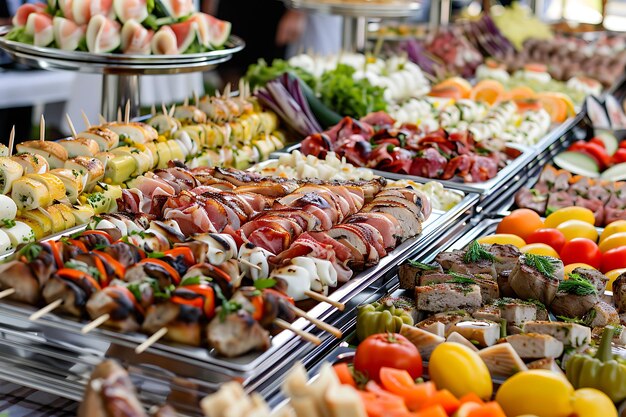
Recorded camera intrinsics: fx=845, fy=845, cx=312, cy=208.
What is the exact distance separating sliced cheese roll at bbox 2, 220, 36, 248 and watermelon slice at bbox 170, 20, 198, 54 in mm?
1370

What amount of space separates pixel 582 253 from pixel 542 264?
0.56 m

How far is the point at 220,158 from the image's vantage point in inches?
136

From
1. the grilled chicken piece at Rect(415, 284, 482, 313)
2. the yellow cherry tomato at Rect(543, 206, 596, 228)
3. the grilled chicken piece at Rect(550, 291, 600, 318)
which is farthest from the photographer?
the yellow cherry tomato at Rect(543, 206, 596, 228)

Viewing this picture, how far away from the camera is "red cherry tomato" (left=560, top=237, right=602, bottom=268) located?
2943 millimetres

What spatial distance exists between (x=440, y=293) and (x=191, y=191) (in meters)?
0.87

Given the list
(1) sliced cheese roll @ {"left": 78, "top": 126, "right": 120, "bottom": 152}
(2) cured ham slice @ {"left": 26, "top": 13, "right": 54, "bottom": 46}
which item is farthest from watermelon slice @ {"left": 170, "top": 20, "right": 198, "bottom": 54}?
(1) sliced cheese roll @ {"left": 78, "top": 126, "right": 120, "bottom": 152}

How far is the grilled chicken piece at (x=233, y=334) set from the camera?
1.78 m

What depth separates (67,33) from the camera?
3398mm

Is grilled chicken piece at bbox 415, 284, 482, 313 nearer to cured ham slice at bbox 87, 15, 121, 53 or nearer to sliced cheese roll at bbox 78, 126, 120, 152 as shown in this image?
sliced cheese roll at bbox 78, 126, 120, 152

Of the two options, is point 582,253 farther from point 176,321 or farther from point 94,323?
point 94,323

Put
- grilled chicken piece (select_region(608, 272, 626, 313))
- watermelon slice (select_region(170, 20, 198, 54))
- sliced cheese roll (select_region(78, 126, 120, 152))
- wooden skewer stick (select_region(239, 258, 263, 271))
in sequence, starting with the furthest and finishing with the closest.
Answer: watermelon slice (select_region(170, 20, 198, 54))
sliced cheese roll (select_region(78, 126, 120, 152))
grilled chicken piece (select_region(608, 272, 626, 313))
wooden skewer stick (select_region(239, 258, 263, 271))

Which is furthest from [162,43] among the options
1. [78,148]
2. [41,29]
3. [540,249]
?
[540,249]

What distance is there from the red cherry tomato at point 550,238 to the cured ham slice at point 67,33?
1954 millimetres

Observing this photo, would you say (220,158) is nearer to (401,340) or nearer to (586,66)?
(401,340)
